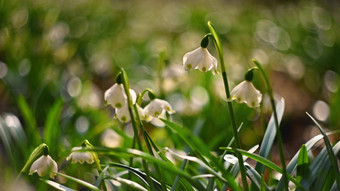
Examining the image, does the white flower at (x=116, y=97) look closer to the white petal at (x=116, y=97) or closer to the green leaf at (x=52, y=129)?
the white petal at (x=116, y=97)

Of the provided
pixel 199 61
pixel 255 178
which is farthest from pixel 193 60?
pixel 255 178

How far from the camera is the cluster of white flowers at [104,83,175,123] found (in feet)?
4.50

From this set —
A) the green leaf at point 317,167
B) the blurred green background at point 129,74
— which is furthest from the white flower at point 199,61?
the blurred green background at point 129,74

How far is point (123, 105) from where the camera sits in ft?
4.57

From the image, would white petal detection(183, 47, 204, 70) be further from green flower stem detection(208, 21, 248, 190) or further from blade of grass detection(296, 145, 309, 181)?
blade of grass detection(296, 145, 309, 181)

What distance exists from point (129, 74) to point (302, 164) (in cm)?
269

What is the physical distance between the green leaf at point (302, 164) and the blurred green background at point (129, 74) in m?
0.72

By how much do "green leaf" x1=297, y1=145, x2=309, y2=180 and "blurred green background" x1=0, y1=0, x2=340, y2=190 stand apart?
717mm

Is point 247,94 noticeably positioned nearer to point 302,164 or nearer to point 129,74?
point 302,164

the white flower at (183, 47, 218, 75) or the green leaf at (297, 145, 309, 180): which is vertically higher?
the white flower at (183, 47, 218, 75)

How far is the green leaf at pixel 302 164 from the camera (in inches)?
60.6

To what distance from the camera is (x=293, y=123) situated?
3.79m

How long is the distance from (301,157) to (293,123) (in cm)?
230

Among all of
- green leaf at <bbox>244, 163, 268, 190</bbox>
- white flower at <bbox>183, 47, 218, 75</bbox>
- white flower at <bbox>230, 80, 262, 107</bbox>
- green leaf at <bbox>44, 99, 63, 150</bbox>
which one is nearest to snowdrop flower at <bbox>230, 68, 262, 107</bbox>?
white flower at <bbox>230, 80, 262, 107</bbox>
